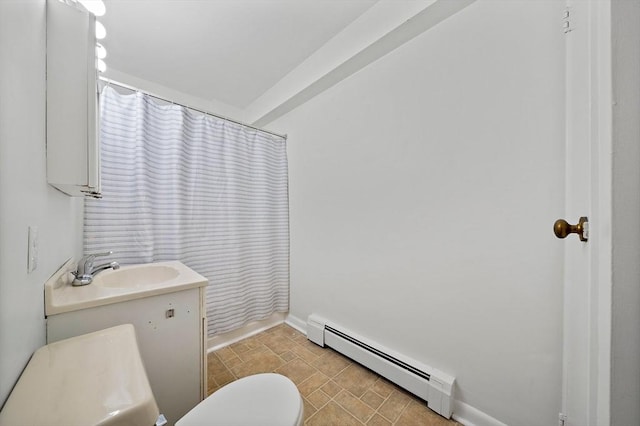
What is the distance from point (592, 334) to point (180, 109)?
2.32 metres

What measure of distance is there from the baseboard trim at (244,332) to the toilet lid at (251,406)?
1.16 m

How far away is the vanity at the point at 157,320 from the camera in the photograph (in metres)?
0.86

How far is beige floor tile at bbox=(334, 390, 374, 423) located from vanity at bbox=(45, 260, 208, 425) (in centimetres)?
79

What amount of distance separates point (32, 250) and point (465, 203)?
5.78ft

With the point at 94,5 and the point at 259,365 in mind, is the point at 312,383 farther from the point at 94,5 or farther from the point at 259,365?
the point at 94,5

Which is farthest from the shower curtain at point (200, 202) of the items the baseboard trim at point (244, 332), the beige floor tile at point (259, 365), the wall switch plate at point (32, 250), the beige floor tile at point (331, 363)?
the wall switch plate at point (32, 250)

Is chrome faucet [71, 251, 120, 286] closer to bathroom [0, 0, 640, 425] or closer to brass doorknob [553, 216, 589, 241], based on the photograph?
bathroom [0, 0, 640, 425]

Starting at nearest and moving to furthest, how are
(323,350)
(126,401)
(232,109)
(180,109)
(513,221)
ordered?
(126,401), (513,221), (180,109), (323,350), (232,109)

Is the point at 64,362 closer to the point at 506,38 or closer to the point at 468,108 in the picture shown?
the point at 468,108

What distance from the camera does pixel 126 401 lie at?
0.46m

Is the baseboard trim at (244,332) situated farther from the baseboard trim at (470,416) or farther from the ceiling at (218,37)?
the ceiling at (218,37)

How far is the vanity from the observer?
0.86m

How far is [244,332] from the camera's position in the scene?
2.06 m

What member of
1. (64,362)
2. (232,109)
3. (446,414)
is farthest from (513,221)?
(232,109)
